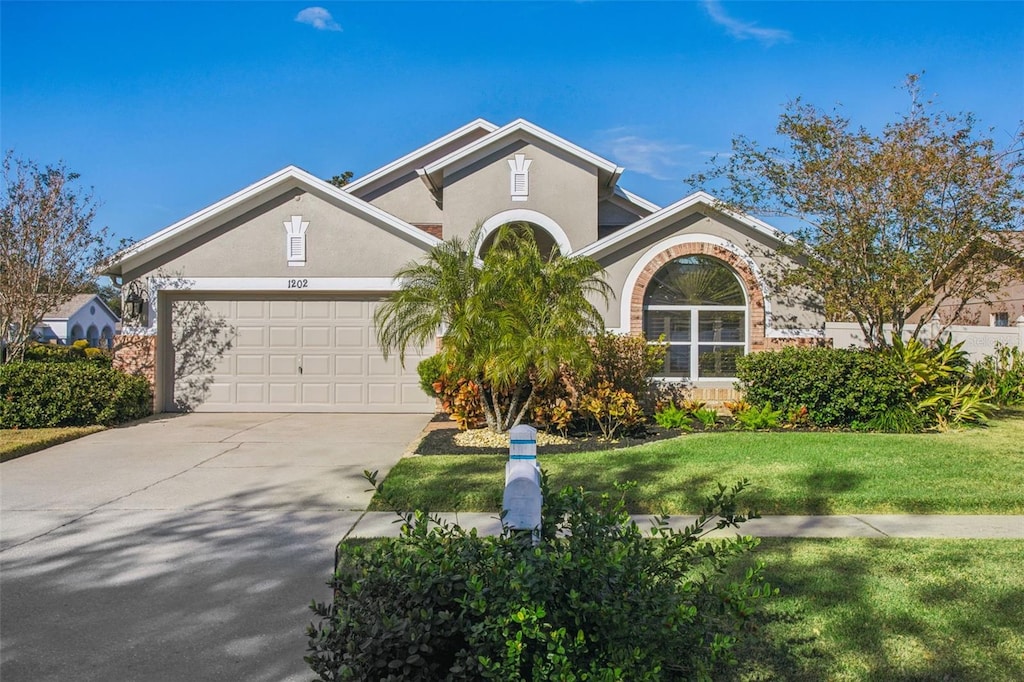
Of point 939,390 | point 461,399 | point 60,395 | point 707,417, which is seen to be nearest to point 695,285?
point 707,417

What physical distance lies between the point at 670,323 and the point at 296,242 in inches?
288

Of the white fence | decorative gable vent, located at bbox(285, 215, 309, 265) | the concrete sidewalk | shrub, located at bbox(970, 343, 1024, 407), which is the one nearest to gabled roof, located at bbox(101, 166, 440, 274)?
decorative gable vent, located at bbox(285, 215, 309, 265)

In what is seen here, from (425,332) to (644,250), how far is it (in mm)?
5210

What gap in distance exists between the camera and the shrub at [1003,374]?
15.8 m

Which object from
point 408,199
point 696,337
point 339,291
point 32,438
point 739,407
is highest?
point 408,199

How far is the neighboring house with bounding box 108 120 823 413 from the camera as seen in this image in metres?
14.7

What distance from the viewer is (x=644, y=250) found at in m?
14.7

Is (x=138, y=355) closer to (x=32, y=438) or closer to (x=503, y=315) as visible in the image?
(x=32, y=438)

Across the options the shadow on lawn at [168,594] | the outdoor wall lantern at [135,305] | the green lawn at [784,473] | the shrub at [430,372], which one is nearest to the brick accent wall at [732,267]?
the green lawn at [784,473]

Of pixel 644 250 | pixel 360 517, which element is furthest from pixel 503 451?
pixel 644 250

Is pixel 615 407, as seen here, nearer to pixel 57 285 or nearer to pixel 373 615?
pixel 373 615

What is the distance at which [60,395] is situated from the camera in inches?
511

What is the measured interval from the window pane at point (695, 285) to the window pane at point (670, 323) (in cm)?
19

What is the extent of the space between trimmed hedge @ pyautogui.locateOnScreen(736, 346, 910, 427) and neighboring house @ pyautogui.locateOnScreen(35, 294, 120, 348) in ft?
97.3
